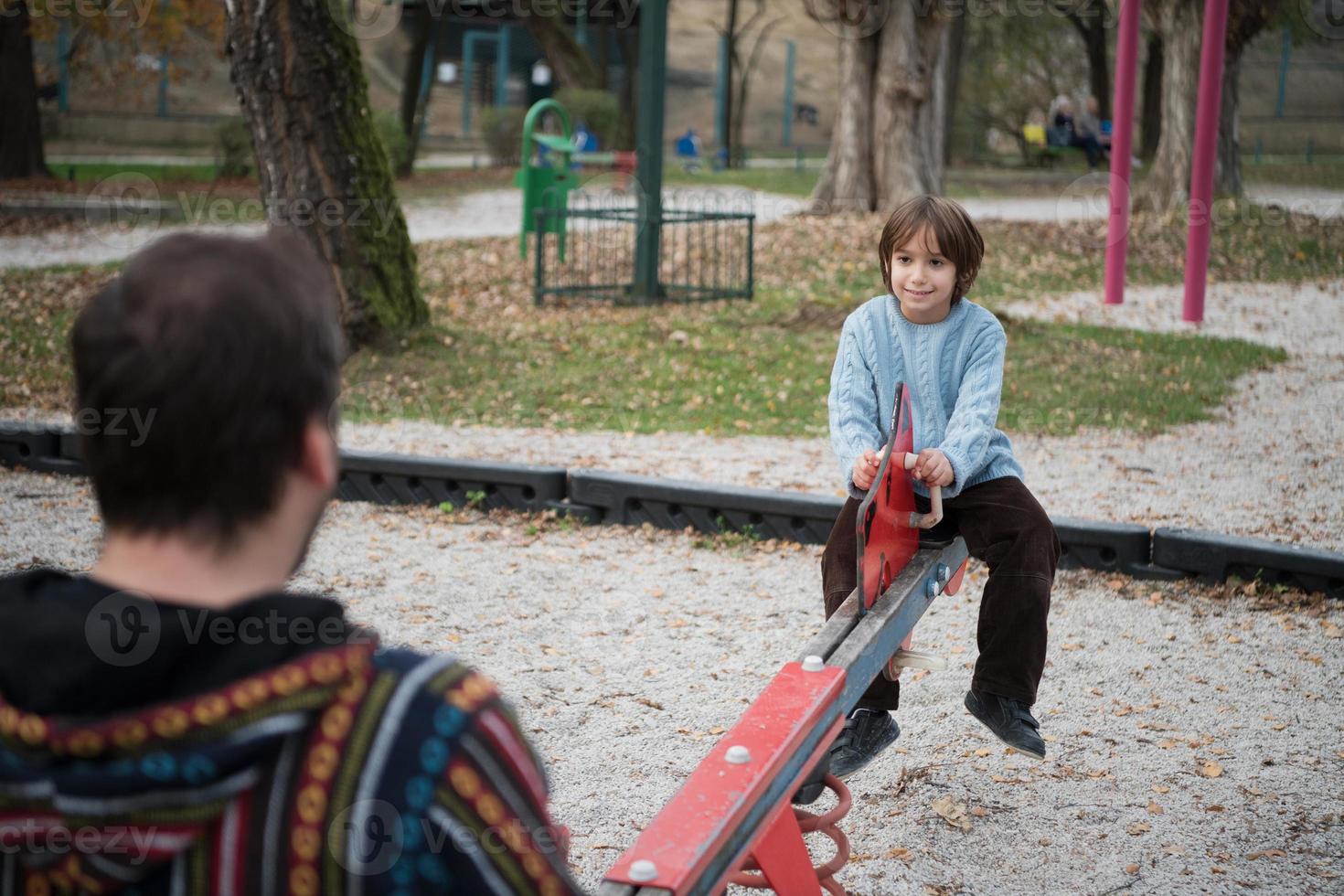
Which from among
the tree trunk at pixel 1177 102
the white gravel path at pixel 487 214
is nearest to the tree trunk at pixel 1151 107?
the white gravel path at pixel 487 214

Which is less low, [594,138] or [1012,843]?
[594,138]

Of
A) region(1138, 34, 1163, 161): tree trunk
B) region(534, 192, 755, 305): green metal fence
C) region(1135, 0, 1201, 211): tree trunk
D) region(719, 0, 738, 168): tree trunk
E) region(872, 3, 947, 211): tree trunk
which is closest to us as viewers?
region(534, 192, 755, 305): green metal fence

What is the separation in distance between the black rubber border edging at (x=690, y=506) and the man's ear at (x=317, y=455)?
13.9 ft

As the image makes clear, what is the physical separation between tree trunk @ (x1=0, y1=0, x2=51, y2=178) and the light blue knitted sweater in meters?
18.0

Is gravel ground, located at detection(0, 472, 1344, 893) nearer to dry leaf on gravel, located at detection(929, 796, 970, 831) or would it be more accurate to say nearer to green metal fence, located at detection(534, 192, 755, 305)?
dry leaf on gravel, located at detection(929, 796, 970, 831)

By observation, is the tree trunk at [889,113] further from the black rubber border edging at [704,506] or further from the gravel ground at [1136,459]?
the black rubber border edging at [704,506]

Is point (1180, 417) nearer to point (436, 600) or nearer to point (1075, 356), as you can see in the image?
point (1075, 356)

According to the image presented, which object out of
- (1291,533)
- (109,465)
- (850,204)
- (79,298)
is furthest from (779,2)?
(109,465)

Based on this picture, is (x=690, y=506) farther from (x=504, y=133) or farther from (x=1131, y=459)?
(x=504, y=133)

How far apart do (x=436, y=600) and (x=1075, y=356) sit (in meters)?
5.97

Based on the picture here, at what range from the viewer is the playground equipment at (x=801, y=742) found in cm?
187

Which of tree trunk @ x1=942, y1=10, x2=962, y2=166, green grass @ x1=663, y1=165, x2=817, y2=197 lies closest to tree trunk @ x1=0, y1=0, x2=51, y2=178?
green grass @ x1=663, y1=165, x2=817, y2=197

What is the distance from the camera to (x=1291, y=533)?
217 inches

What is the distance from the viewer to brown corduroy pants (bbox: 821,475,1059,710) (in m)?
3.14
